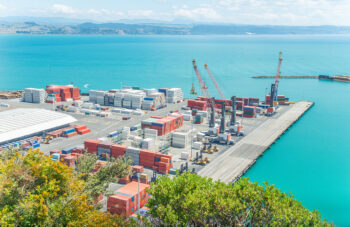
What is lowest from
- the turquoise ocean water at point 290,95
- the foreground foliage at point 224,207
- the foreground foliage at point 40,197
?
the turquoise ocean water at point 290,95

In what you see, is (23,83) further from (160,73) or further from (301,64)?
(301,64)

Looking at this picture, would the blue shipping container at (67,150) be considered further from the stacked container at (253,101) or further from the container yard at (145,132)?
the stacked container at (253,101)

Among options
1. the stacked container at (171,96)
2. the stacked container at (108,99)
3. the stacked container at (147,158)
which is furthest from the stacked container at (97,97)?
the stacked container at (147,158)

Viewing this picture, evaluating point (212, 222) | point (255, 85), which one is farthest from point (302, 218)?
point (255, 85)

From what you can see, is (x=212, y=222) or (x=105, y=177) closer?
(x=212, y=222)

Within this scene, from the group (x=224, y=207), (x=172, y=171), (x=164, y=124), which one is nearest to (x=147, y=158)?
(x=172, y=171)
